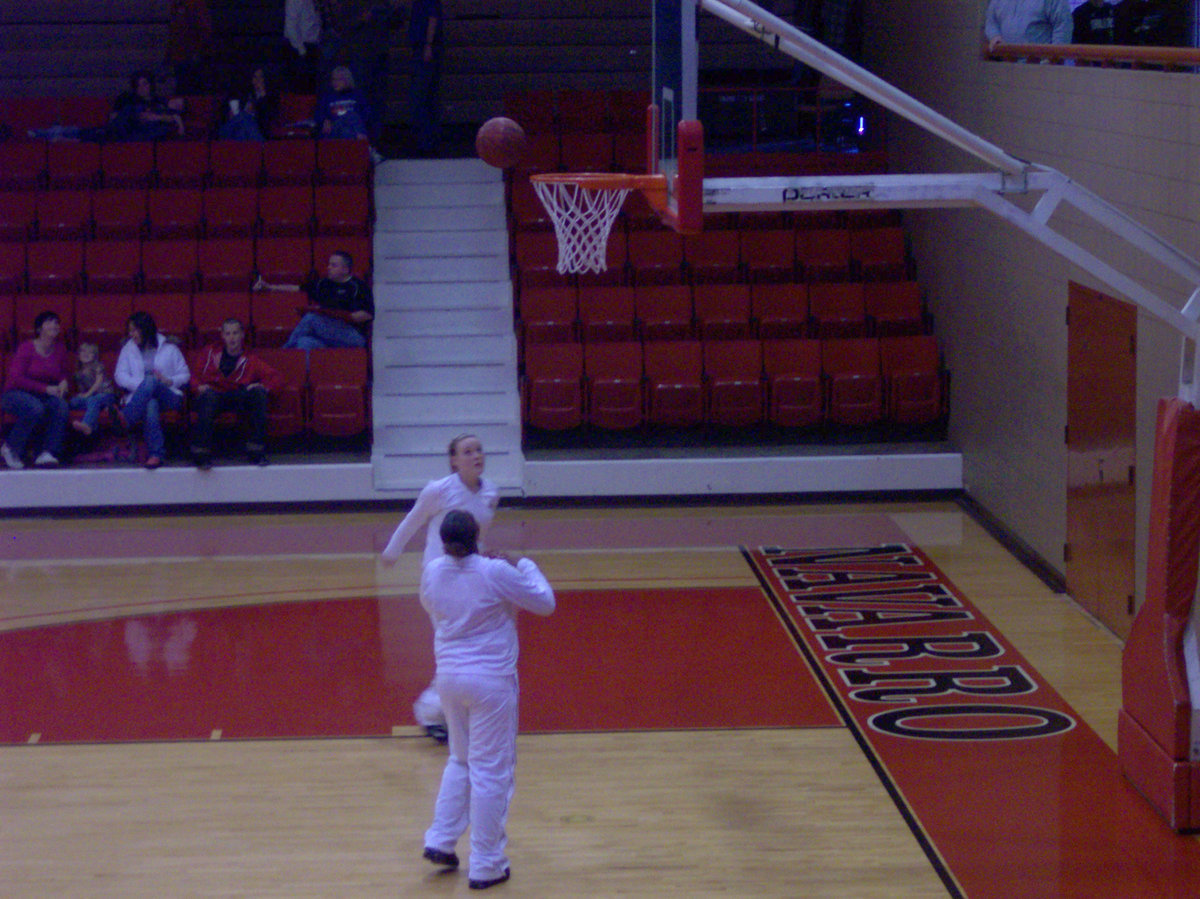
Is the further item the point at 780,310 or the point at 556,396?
the point at 780,310

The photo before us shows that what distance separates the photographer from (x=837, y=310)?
12.4 m

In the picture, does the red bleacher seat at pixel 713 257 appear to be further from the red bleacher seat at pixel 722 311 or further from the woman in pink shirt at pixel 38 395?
the woman in pink shirt at pixel 38 395

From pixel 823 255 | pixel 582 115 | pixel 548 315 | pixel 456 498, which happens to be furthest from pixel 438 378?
pixel 456 498

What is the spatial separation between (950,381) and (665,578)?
3483 millimetres

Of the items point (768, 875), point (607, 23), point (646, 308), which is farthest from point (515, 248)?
A: point (768, 875)

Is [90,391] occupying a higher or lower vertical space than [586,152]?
lower

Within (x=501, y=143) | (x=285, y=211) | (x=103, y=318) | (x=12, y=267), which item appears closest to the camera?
(x=501, y=143)

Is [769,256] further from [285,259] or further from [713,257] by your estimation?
[285,259]

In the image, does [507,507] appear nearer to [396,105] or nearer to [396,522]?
[396,522]

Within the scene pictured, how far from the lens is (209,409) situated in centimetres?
1118

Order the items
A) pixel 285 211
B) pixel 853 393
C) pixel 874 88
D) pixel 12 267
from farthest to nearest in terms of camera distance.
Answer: pixel 285 211 < pixel 12 267 < pixel 853 393 < pixel 874 88

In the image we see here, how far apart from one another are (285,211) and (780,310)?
14.3 ft

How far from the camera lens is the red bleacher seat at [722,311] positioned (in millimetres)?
12195

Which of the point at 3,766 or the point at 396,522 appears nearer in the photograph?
the point at 3,766
